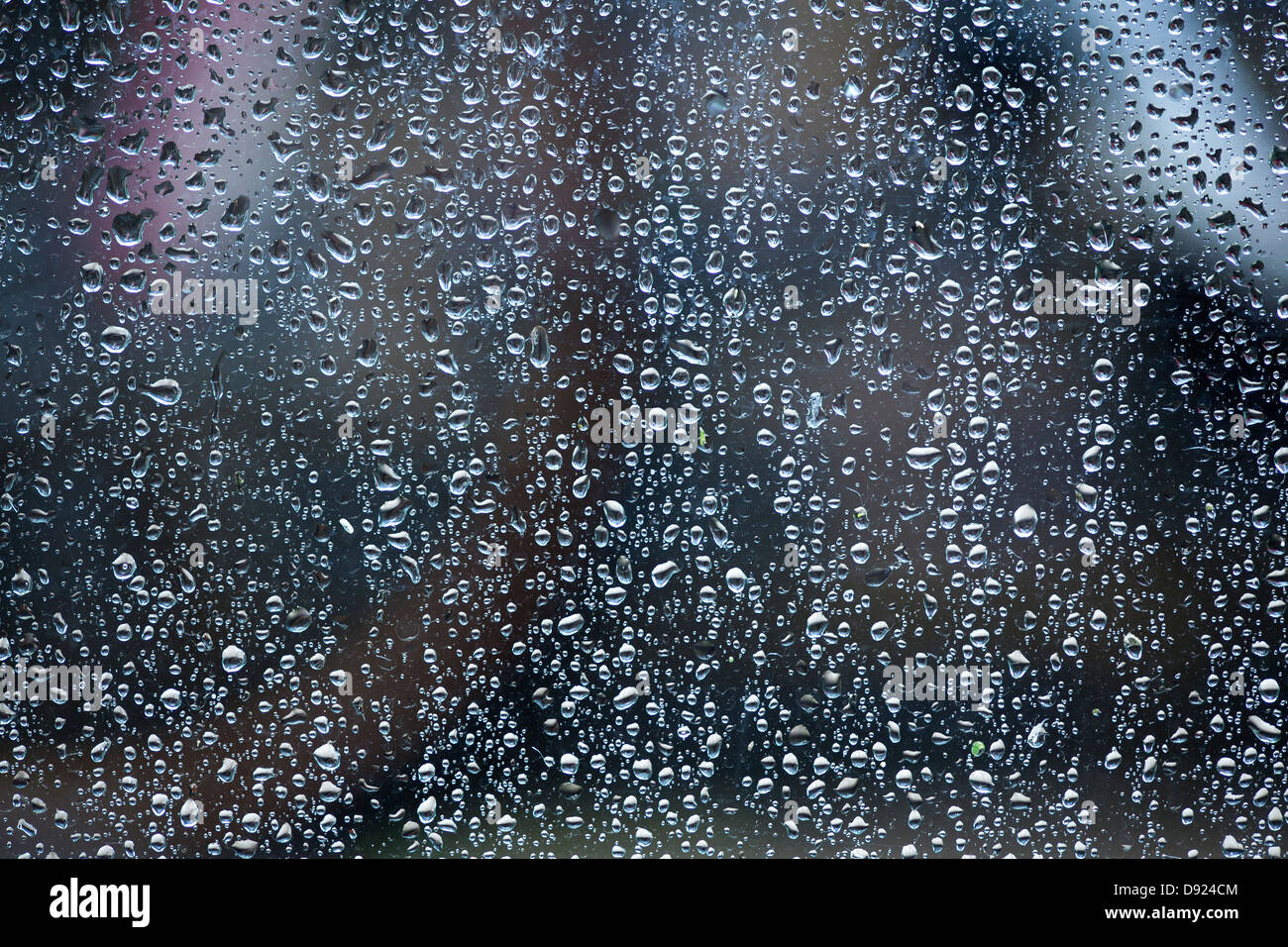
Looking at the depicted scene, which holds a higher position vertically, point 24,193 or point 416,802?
point 24,193

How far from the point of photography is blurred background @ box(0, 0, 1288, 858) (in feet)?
2.69

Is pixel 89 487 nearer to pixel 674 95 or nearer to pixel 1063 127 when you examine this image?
pixel 674 95

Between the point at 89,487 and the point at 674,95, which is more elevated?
the point at 674,95

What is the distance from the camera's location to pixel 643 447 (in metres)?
0.83

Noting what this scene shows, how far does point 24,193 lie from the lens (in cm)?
85

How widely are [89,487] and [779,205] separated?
819mm

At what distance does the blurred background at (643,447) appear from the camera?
0.82m

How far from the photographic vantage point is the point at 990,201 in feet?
2.70

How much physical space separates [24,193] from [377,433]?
1.57 ft

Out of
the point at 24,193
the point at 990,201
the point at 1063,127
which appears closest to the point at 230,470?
the point at 24,193
